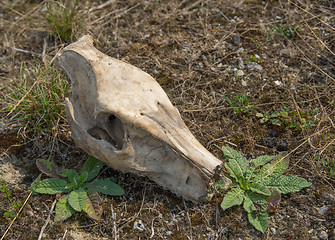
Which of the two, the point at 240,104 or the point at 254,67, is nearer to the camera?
the point at 240,104

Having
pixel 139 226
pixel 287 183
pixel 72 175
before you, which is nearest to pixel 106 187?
pixel 72 175

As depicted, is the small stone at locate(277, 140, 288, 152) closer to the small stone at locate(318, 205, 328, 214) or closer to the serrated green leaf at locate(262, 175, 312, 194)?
the serrated green leaf at locate(262, 175, 312, 194)

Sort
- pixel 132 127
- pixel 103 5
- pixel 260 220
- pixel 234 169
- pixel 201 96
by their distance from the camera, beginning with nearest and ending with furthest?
pixel 132 127, pixel 260 220, pixel 234 169, pixel 201 96, pixel 103 5

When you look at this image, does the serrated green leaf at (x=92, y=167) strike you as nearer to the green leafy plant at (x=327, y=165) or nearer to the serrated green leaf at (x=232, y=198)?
the serrated green leaf at (x=232, y=198)

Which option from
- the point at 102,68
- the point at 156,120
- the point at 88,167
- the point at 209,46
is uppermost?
the point at 102,68

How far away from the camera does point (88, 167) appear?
3.60m

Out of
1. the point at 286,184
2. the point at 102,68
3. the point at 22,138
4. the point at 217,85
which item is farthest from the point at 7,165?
the point at 286,184

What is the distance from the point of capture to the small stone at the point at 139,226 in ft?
→ 10.7

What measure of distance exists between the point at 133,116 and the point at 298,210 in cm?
166

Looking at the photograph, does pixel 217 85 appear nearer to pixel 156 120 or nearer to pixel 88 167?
pixel 156 120

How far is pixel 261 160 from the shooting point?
3.54 m

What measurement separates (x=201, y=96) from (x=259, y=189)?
1.31 metres

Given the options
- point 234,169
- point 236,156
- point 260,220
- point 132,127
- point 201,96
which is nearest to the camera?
point 132,127

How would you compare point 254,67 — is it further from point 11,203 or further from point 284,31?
point 11,203
